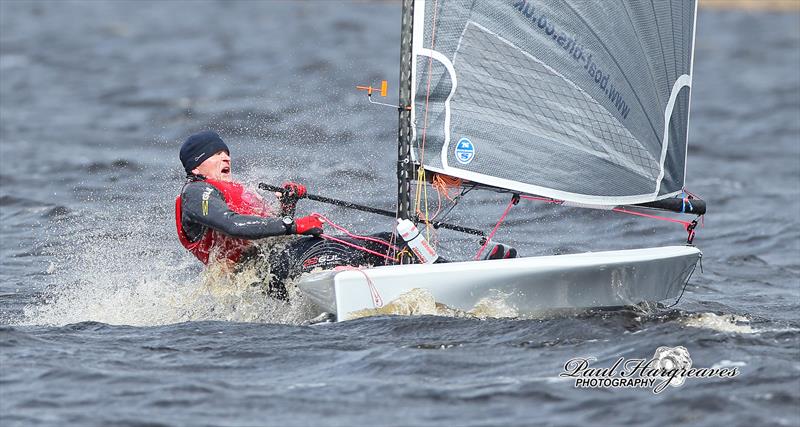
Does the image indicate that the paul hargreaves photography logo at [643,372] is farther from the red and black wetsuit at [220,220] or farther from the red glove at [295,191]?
the red glove at [295,191]

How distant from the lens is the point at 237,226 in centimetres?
621

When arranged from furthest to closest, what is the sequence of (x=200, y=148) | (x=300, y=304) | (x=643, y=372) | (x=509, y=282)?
(x=200, y=148)
(x=300, y=304)
(x=509, y=282)
(x=643, y=372)

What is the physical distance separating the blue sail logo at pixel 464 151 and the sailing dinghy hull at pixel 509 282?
596mm

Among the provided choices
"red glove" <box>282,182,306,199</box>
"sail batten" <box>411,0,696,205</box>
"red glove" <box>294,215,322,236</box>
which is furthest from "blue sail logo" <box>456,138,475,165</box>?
"red glove" <box>282,182,306,199</box>

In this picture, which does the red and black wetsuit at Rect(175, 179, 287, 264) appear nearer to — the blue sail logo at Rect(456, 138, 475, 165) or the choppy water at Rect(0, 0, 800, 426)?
the choppy water at Rect(0, 0, 800, 426)

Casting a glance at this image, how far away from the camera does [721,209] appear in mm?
11977

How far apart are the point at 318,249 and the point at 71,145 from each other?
8.41 m

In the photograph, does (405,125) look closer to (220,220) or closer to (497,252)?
(497,252)

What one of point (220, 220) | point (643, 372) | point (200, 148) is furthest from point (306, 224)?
point (643, 372)

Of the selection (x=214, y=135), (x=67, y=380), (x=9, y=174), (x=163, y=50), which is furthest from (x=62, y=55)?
(x=67, y=380)

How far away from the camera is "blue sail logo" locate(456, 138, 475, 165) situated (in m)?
6.30

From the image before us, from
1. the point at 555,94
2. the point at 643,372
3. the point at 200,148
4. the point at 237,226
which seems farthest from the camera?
the point at 200,148

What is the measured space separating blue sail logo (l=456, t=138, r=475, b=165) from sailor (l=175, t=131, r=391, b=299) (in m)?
0.72

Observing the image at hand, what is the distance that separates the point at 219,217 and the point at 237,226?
0.44 feet
